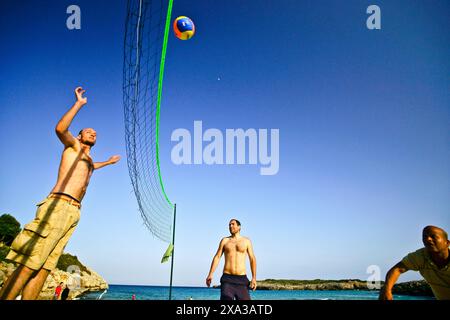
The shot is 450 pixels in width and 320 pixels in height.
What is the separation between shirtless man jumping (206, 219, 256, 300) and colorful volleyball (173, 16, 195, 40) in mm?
3178

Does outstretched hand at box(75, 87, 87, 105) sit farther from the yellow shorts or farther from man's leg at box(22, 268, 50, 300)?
man's leg at box(22, 268, 50, 300)

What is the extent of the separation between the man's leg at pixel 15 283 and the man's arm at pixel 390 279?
257cm

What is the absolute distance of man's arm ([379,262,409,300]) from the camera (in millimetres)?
2336

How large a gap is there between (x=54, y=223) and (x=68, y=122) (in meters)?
0.81

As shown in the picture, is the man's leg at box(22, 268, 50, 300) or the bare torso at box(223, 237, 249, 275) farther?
the bare torso at box(223, 237, 249, 275)

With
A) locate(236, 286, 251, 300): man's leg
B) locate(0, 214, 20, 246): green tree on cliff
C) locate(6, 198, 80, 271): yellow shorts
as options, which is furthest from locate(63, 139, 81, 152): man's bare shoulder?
locate(0, 214, 20, 246): green tree on cliff

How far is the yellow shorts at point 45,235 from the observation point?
2506mm

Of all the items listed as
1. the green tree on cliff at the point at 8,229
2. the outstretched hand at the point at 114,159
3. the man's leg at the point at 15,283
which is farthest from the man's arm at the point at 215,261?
the green tree on cliff at the point at 8,229

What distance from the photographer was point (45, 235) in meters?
2.59

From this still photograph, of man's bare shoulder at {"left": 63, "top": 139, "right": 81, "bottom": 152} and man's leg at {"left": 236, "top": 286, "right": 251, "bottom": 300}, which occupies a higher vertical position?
man's bare shoulder at {"left": 63, "top": 139, "right": 81, "bottom": 152}
